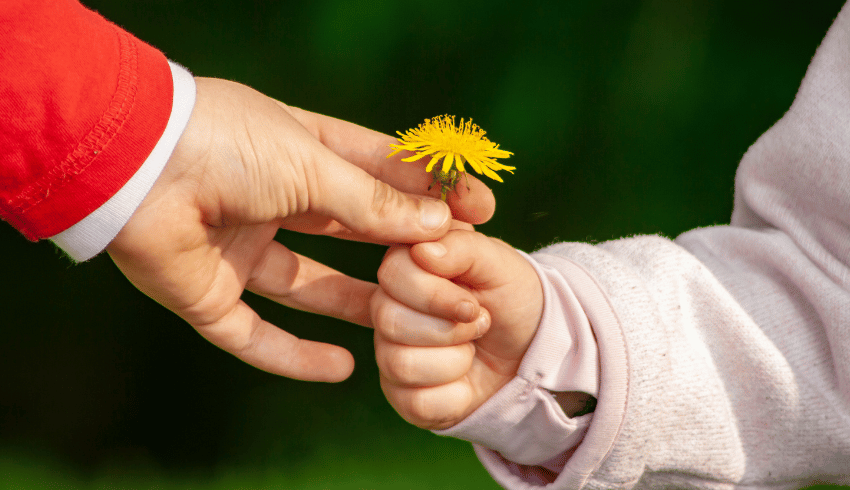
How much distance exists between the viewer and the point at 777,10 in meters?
1.02

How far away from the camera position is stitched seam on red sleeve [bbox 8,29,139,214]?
525 millimetres

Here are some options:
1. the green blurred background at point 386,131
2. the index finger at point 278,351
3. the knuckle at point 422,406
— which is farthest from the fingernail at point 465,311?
the green blurred background at point 386,131

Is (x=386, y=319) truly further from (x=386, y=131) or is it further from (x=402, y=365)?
(x=386, y=131)

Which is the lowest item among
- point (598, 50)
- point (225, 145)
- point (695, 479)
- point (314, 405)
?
point (314, 405)

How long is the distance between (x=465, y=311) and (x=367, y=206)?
160mm

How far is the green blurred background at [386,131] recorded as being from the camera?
0.97 meters

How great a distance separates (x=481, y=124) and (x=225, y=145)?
563mm

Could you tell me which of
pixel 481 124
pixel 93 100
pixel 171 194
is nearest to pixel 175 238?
pixel 171 194

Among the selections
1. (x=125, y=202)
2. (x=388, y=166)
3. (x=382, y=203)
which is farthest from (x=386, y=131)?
(x=125, y=202)

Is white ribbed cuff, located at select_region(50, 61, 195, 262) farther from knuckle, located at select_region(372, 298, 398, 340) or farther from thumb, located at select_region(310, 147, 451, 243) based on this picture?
knuckle, located at select_region(372, 298, 398, 340)

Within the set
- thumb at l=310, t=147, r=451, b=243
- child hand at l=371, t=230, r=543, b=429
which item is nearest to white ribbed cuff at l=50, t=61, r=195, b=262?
thumb at l=310, t=147, r=451, b=243

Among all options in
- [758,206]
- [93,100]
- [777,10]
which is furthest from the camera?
[777,10]

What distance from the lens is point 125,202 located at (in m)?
0.56

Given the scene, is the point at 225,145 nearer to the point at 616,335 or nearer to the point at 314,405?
the point at 616,335
